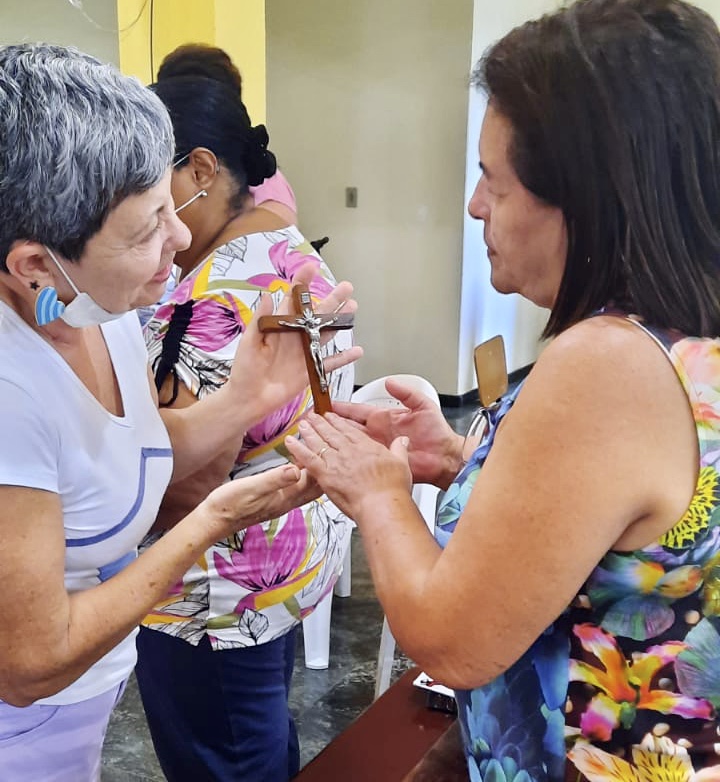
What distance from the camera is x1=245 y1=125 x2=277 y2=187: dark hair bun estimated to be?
1.47 meters

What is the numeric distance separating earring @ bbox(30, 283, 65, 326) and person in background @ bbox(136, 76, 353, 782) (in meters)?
0.36

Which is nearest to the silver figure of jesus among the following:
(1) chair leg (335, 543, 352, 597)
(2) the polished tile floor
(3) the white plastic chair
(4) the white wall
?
(3) the white plastic chair

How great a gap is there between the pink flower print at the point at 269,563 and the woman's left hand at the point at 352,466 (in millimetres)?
400

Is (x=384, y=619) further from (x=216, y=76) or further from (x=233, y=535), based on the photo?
(x=216, y=76)

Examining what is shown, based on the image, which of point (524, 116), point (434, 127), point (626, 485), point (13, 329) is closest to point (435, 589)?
point (626, 485)

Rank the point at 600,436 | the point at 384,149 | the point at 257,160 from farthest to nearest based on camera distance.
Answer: the point at 384,149 < the point at 257,160 < the point at 600,436

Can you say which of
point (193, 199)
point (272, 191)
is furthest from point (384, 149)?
point (193, 199)

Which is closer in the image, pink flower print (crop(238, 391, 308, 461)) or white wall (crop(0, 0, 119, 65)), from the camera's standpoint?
pink flower print (crop(238, 391, 308, 461))

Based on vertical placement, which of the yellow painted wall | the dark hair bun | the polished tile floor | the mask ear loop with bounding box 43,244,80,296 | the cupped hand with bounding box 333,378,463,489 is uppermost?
the yellow painted wall

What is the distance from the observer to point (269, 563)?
1.36m

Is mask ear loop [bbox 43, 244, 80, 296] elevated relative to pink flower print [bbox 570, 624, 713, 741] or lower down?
elevated

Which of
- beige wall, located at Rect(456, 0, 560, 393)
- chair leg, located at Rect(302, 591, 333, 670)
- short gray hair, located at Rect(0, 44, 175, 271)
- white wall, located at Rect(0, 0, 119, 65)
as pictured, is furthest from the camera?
white wall, located at Rect(0, 0, 119, 65)

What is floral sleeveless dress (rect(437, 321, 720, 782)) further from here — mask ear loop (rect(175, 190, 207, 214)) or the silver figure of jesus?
mask ear loop (rect(175, 190, 207, 214))

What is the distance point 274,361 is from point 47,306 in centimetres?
42
